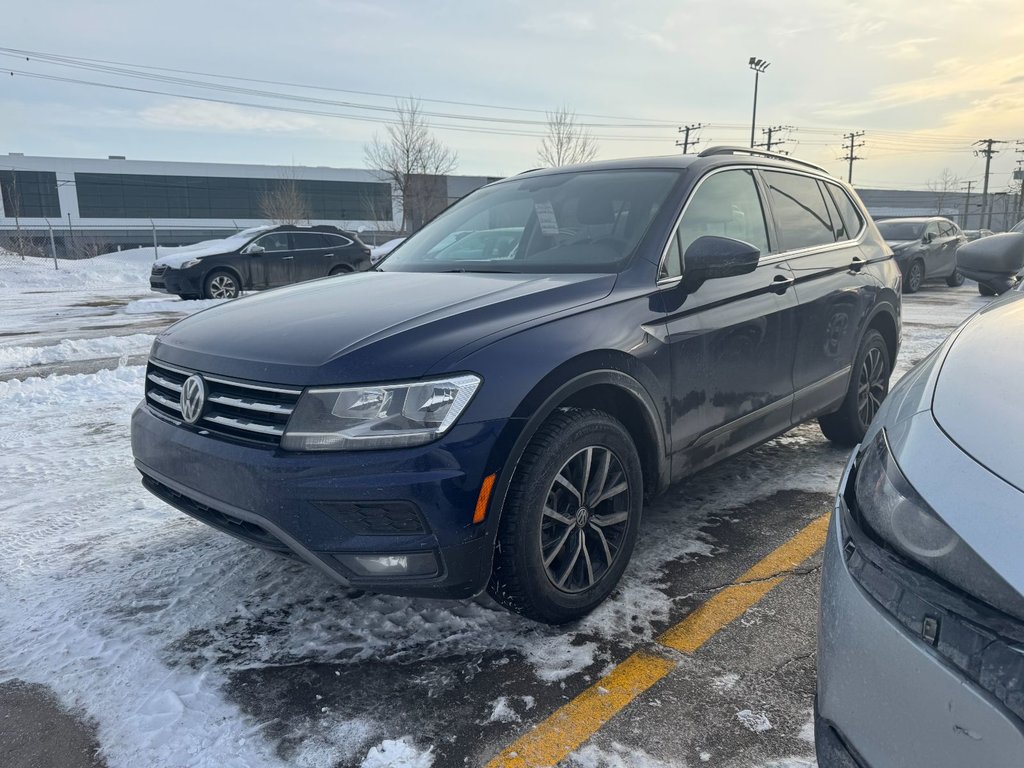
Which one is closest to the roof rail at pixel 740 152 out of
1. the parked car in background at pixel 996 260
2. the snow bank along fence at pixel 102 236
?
the parked car in background at pixel 996 260

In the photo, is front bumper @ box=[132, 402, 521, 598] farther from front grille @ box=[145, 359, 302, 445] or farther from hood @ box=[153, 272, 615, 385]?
hood @ box=[153, 272, 615, 385]

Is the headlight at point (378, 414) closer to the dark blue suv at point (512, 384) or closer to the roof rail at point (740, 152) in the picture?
the dark blue suv at point (512, 384)

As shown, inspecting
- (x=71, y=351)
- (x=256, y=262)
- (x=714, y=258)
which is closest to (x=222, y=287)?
(x=256, y=262)

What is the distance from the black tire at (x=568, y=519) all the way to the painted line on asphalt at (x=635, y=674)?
0.30m

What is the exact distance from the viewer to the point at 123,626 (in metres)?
2.65

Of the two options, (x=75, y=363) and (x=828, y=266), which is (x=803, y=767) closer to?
(x=828, y=266)

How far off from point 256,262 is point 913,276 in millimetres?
14678

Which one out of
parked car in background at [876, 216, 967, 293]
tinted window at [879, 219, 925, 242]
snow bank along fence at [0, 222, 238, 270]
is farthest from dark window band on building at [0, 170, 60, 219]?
parked car in background at [876, 216, 967, 293]

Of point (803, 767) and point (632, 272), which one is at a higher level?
point (632, 272)

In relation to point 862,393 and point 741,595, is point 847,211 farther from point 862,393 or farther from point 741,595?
point 741,595

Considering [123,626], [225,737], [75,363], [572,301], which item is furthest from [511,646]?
[75,363]

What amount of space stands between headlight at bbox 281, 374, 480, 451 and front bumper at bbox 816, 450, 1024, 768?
111cm

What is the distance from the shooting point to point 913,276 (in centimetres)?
1628

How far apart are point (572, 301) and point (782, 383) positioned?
1.52 meters
